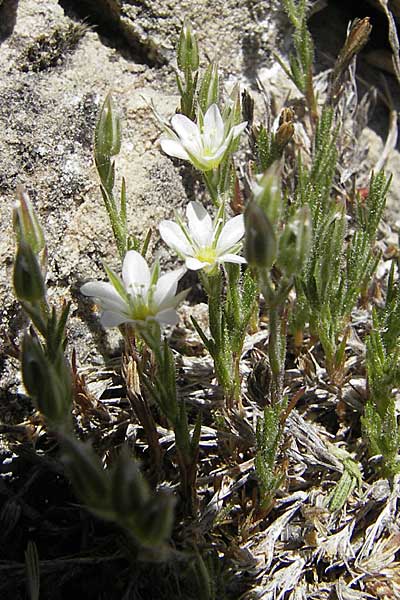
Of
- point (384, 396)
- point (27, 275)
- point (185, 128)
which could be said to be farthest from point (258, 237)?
point (384, 396)

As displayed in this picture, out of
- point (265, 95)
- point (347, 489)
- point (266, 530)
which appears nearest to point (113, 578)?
point (266, 530)

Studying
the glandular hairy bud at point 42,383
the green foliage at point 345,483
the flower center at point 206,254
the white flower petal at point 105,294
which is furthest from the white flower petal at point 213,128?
the green foliage at point 345,483

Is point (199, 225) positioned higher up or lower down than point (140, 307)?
higher up

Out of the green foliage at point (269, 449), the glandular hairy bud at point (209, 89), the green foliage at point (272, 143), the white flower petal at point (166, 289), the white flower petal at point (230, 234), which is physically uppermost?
the glandular hairy bud at point (209, 89)

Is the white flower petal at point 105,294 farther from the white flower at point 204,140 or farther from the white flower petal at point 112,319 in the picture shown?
the white flower at point 204,140

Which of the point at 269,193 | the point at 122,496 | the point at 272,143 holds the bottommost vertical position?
the point at 122,496

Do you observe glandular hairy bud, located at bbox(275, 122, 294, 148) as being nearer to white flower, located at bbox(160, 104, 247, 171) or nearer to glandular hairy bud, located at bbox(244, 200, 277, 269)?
white flower, located at bbox(160, 104, 247, 171)

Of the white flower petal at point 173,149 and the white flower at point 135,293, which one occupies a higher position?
the white flower petal at point 173,149

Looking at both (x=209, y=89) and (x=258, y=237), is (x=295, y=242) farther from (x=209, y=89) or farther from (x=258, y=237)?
(x=209, y=89)
